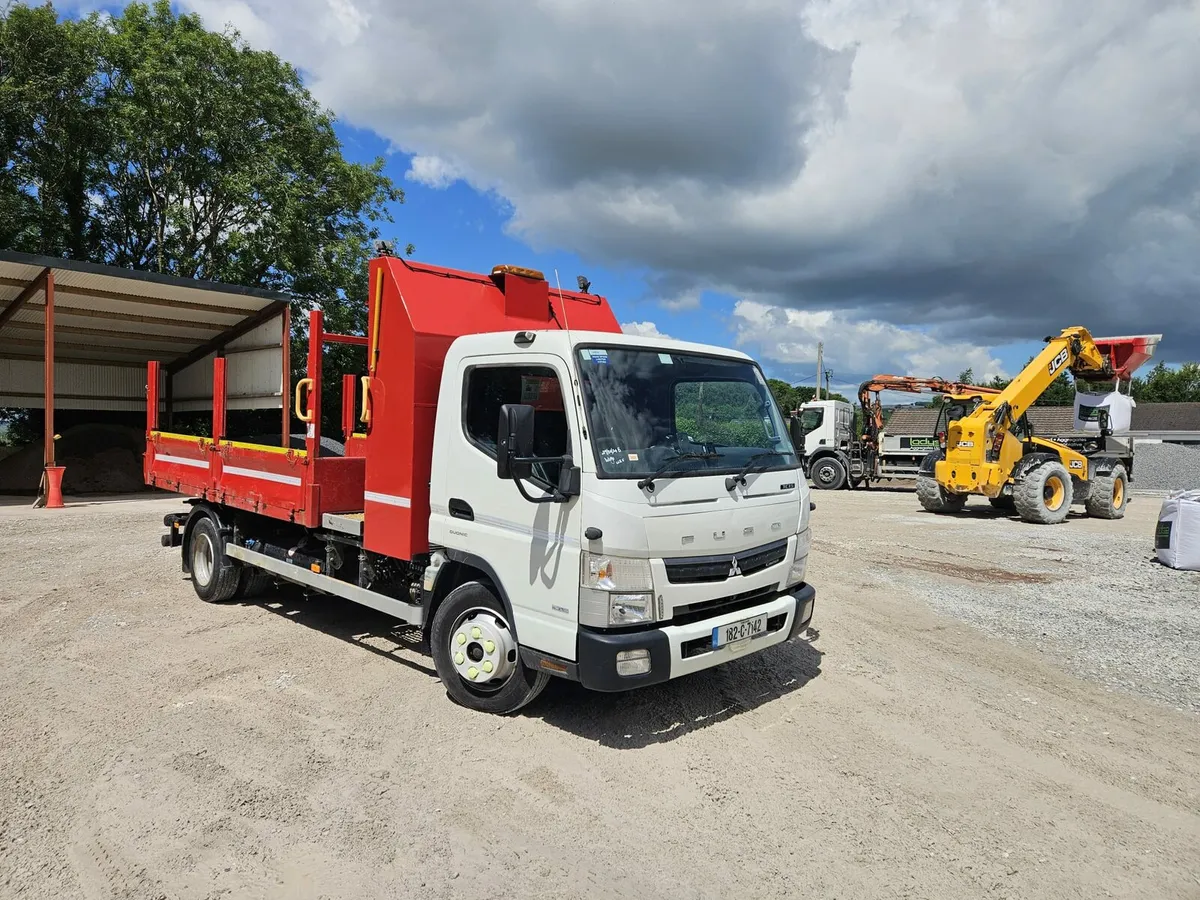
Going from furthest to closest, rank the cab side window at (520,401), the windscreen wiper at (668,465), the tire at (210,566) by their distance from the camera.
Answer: the tire at (210,566)
the cab side window at (520,401)
the windscreen wiper at (668,465)

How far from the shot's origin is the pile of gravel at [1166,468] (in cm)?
2622

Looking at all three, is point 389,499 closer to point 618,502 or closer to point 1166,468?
point 618,502

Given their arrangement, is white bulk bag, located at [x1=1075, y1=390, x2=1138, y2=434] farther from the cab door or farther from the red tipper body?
the cab door

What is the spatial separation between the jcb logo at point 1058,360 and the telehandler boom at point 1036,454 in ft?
0.06

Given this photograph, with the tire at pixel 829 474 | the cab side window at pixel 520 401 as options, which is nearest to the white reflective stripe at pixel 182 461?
the cab side window at pixel 520 401

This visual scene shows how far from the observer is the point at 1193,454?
28.7 meters

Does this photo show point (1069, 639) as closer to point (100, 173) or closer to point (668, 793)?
point (668, 793)

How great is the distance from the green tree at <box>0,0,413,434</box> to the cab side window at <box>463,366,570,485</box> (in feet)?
47.4

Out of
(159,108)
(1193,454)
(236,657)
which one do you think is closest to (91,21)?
(159,108)

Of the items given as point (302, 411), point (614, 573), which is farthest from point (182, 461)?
point (614, 573)

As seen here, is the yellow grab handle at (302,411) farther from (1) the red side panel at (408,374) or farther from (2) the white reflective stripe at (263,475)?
(1) the red side panel at (408,374)

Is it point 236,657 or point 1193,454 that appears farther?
point 1193,454

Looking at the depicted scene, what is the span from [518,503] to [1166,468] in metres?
32.0

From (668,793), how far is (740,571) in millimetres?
1254
